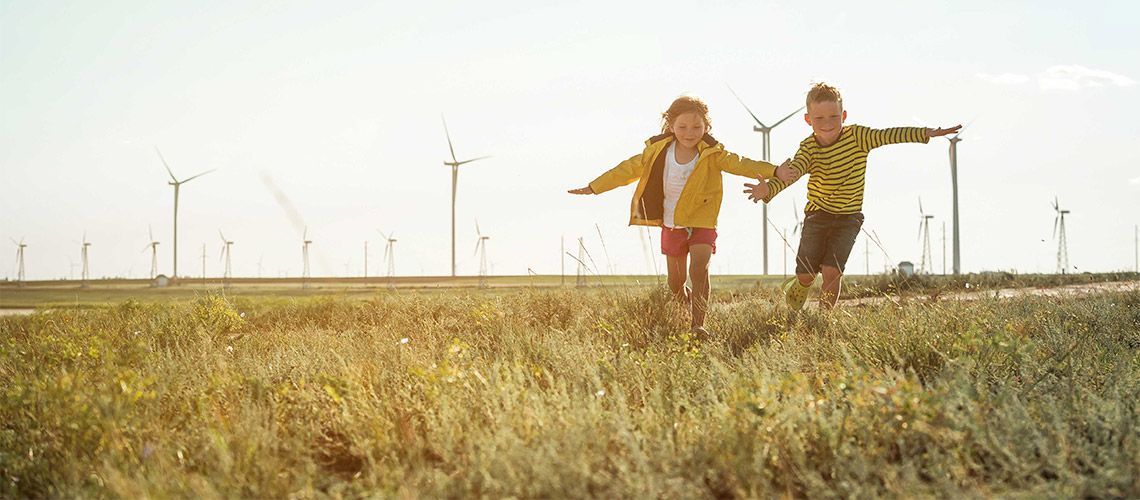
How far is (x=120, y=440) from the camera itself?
3.29 m

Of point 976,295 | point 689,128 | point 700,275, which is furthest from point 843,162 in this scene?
point 976,295

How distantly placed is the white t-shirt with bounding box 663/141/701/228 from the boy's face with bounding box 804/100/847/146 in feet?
3.69

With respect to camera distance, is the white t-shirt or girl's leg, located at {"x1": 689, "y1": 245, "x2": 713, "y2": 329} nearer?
girl's leg, located at {"x1": 689, "y1": 245, "x2": 713, "y2": 329}

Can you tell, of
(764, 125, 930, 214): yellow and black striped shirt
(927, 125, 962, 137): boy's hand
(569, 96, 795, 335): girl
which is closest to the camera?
(927, 125, 962, 137): boy's hand

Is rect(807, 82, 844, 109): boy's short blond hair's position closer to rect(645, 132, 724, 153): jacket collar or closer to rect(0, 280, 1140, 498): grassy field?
rect(645, 132, 724, 153): jacket collar

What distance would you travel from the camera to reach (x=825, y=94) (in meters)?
6.96

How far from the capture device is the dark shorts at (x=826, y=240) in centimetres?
709

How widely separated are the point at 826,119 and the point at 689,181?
1393 millimetres

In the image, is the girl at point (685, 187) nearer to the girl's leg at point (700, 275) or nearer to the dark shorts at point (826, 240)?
the girl's leg at point (700, 275)

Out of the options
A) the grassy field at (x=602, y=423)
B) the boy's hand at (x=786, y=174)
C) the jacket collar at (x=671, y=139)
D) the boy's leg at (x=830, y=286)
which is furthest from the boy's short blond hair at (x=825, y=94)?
the grassy field at (x=602, y=423)

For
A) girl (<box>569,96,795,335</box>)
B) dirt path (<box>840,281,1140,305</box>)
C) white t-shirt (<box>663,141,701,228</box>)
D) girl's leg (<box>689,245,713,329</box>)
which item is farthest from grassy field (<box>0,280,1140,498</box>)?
white t-shirt (<box>663,141,701,228</box>)

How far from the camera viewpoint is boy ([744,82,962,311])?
6.96 m

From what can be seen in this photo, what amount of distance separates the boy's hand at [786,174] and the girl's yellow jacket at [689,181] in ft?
0.25

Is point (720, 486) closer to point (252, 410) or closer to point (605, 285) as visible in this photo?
point (252, 410)
